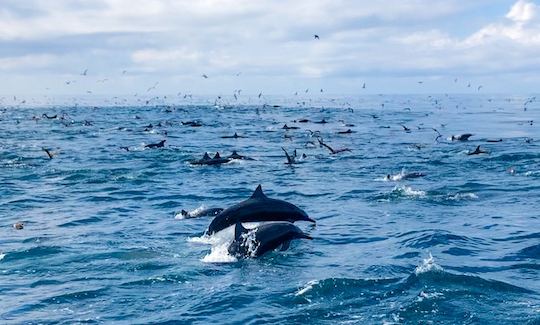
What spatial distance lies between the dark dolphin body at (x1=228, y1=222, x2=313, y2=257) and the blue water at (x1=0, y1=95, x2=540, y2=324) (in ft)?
0.95

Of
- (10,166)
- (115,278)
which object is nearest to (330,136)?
(10,166)

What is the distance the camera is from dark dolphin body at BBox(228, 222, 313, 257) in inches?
615

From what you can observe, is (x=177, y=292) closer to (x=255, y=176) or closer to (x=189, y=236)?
(x=189, y=236)

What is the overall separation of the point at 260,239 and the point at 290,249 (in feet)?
4.86

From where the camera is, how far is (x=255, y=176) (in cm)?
3284

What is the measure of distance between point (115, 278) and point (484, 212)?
1372cm

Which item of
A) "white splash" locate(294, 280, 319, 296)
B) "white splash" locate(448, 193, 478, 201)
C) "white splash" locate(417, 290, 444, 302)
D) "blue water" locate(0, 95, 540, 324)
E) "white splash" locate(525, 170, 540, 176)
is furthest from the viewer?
"white splash" locate(525, 170, 540, 176)

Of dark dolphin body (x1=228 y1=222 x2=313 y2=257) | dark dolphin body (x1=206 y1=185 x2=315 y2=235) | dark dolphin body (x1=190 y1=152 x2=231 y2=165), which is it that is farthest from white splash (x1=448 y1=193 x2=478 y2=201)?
dark dolphin body (x1=190 y1=152 x2=231 y2=165)

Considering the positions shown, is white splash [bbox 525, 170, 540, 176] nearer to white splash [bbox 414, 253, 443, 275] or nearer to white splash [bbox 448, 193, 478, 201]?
white splash [bbox 448, 193, 478, 201]

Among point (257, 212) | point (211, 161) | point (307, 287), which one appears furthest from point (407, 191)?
point (211, 161)

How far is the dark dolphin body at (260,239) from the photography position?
51.2 ft

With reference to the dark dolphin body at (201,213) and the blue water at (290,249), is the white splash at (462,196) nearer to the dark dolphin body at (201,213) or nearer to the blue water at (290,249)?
the blue water at (290,249)

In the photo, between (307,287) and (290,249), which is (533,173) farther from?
(307,287)

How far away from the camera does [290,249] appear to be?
55.2ft
